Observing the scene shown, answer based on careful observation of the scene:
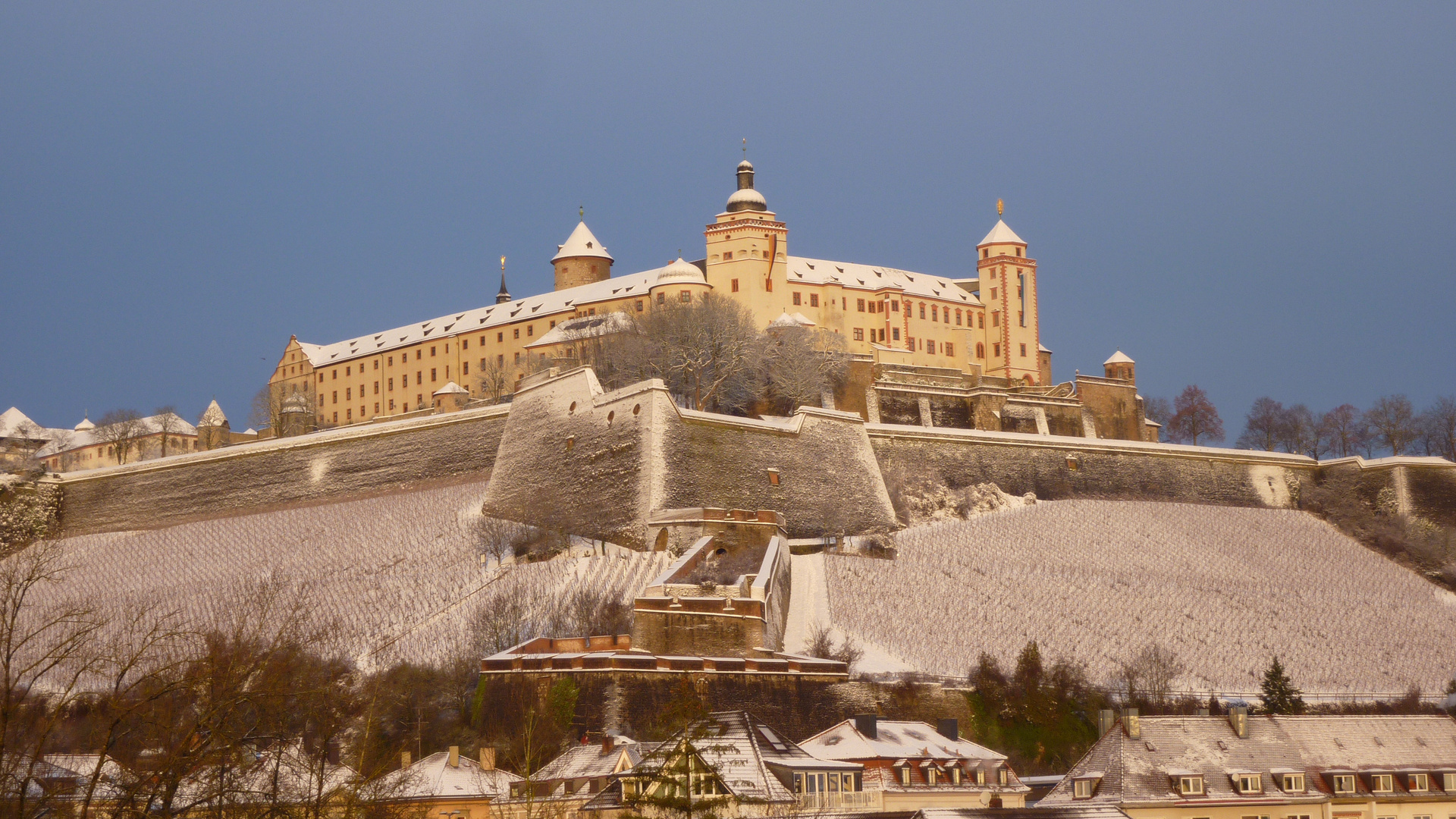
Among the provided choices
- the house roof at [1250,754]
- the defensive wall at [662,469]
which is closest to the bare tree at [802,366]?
the defensive wall at [662,469]

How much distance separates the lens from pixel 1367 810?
3244cm

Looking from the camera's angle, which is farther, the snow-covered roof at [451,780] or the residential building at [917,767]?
the residential building at [917,767]

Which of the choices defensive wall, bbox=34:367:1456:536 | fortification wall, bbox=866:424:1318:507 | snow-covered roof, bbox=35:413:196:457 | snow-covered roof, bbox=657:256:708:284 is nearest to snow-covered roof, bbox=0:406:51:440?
snow-covered roof, bbox=35:413:196:457

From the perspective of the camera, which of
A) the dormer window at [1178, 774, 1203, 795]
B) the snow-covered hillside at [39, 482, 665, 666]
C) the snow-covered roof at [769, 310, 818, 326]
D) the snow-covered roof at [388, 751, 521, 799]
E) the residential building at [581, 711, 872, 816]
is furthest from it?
the snow-covered roof at [769, 310, 818, 326]

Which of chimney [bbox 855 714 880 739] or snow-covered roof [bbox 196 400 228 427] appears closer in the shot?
chimney [bbox 855 714 880 739]

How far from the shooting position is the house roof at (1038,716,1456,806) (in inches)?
1228

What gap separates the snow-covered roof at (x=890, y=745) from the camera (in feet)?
104

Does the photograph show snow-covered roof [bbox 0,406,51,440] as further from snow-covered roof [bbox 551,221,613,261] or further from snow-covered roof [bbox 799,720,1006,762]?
snow-covered roof [bbox 799,720,1006,762]

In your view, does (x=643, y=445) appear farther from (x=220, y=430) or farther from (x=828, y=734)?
(x=220, y=430)

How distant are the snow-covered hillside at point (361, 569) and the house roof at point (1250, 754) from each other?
52.6ft

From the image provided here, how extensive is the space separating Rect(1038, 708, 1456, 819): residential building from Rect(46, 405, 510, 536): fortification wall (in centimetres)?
2991

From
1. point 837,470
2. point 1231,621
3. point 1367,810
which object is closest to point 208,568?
point 837,470

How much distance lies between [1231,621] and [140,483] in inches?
1420

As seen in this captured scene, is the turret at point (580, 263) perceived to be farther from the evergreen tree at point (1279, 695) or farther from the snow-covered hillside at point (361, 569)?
the evergreen tree at point (1279, 695)
